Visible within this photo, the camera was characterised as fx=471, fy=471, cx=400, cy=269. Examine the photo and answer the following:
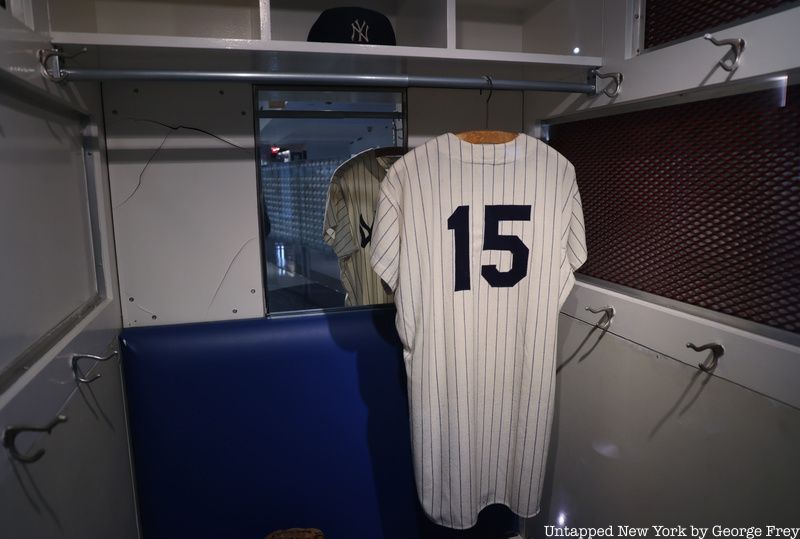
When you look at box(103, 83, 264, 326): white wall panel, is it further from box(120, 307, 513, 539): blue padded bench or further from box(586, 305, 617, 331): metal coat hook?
box(586, 305, 617, 331): metal coat hook

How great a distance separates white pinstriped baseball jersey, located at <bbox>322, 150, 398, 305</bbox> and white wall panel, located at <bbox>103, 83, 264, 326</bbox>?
294 mm

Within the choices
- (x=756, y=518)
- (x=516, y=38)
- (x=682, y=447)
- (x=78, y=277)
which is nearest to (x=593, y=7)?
(x=516, y=38)

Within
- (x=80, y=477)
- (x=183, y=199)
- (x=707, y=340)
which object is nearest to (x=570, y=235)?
(x=707, y=340)

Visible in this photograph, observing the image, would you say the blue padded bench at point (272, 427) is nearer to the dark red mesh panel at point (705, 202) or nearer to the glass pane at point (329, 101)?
the glass pane at point (329, 101)

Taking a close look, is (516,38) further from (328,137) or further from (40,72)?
(40,72)

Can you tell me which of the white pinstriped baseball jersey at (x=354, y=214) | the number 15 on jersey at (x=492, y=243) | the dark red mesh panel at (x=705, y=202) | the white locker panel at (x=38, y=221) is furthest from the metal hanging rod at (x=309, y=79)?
the white pinstriped baseball jersey at (x=354, y=214)

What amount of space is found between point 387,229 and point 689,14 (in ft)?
3.07

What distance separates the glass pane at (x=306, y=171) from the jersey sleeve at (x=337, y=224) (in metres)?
0.08

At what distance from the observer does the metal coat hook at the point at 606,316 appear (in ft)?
4.79

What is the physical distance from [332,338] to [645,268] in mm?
1064

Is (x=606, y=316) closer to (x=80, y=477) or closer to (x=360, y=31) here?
(x=360, y=31)

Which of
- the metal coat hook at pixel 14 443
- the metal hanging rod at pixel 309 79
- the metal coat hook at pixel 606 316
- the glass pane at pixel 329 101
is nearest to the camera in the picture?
the metal coat hook at pixel 14 443

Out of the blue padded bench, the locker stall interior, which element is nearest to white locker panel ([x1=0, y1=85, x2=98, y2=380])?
the locker stall interior

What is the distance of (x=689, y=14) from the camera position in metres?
1.18
